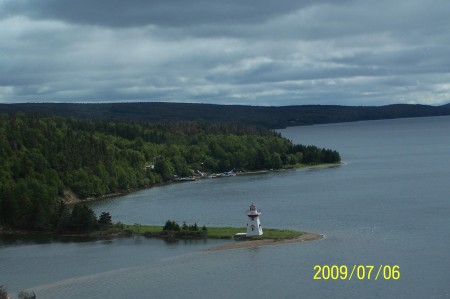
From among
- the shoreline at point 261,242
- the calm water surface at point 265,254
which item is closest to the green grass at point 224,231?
the shoreline at point 261,242

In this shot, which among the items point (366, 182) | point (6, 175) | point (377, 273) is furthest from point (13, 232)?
point (366, 182)

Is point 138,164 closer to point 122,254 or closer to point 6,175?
point 6,175

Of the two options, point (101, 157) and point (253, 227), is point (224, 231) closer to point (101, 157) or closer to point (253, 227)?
point (253, 227)

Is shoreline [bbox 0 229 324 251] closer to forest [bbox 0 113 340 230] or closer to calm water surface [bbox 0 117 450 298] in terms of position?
calm water surface [bbox 0 117 450 298]

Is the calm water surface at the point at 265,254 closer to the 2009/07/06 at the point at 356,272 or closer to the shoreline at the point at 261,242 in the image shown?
the 2009/07/06 at the point at 356,272

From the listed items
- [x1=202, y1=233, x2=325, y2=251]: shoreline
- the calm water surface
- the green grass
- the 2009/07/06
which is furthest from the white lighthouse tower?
the 2009/07/06

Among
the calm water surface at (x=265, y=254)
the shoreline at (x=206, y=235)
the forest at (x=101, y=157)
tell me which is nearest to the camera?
the calm water surface at (x=265, y=254)
